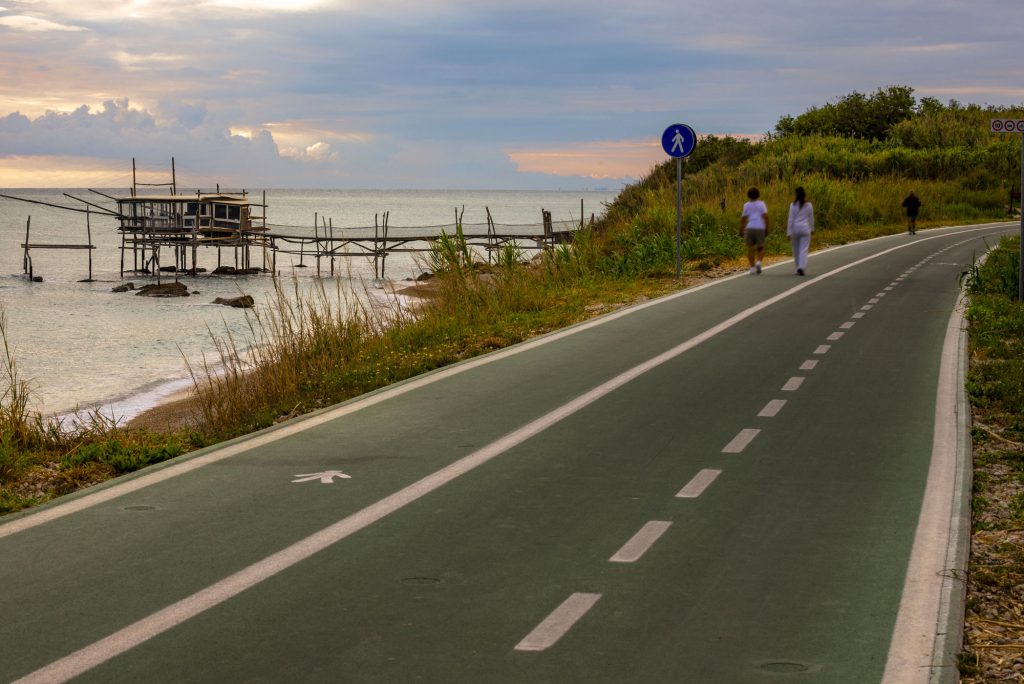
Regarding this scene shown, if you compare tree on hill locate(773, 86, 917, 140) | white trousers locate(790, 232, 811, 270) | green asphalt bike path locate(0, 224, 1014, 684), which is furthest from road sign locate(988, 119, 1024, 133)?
tree on hill locate(773, 86, 917, 140)

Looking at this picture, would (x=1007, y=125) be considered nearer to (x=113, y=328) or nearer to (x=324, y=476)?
(x=324, y=476)

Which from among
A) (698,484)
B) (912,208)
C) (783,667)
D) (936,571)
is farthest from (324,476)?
(912,208)

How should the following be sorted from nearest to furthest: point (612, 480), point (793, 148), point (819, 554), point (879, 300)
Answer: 1. point (819, 554)
2. point (612, 480)
3. point (879, 300)
4. point (793, 148)

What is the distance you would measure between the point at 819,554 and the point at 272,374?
781 centimetres

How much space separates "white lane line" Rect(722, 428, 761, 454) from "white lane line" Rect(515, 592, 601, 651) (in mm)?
3547

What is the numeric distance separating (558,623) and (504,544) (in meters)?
1.28

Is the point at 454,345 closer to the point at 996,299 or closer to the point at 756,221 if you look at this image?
the point at 996,299

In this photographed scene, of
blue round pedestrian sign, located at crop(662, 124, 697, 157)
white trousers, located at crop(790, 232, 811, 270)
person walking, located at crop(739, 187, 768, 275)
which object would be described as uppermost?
blue round pedestrian sign, located at crop(662, 124, 697, 157)

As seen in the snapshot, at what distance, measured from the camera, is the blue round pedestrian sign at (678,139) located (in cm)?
2386

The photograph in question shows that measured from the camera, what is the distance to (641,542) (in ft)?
21.5

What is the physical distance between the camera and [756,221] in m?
26.0

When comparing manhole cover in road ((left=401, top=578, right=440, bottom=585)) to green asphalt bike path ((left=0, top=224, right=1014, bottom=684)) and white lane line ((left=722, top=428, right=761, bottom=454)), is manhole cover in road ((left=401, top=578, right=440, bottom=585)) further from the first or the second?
white lane line ((left=722, top=428, right=761, bottom=454))

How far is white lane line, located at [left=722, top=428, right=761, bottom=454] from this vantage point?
29.4 feet

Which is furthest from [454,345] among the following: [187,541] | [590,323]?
[187,541]
